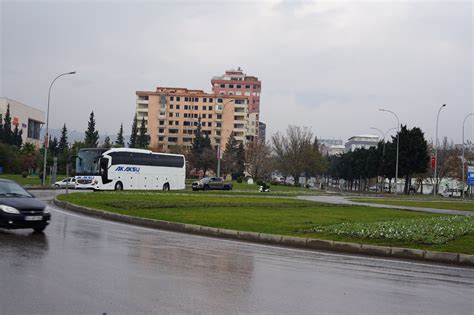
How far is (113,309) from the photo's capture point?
21.4ft

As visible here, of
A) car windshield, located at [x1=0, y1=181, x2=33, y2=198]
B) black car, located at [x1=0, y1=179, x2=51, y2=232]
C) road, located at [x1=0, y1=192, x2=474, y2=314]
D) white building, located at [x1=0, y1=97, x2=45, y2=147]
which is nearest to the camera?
road, located at [x1=0, y1=192, x2=474, y2=314]

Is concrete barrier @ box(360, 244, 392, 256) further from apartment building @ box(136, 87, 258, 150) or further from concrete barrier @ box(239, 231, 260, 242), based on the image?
apartment building @ box(136, 87, 258, 150)

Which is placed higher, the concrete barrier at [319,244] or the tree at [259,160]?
the tree at [259,160]

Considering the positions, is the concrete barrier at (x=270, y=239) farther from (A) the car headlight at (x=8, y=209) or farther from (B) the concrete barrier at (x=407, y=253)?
(A) the car headlight at (x=8, y=209)

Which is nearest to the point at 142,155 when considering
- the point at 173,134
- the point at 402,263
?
the point at 402,263

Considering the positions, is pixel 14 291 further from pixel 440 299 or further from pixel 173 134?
pixel 173 134

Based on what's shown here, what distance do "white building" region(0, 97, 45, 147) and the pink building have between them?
5166cm

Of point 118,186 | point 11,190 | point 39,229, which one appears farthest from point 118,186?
point 39,229

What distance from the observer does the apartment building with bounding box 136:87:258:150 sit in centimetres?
14000

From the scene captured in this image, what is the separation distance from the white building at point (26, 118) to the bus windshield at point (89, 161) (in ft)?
244

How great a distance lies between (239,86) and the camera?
161500 mm

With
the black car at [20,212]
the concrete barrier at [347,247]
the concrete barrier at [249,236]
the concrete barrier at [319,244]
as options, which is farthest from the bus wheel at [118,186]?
the concrete barrier at [347,247]

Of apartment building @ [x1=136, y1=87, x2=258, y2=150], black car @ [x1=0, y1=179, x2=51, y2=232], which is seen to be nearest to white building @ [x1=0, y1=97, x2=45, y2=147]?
apartment building @ [x1=136, y1=87, x2=258, y2=150]

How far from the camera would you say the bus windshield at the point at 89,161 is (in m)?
44.2
